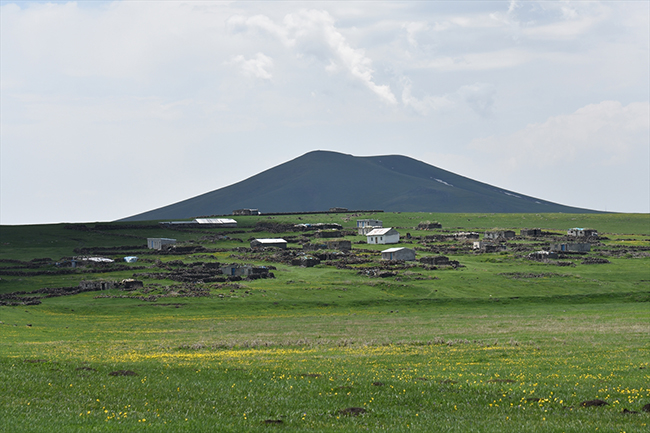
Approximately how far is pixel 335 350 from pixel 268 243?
12131cm

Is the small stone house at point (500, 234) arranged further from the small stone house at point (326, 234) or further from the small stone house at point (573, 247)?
the small stone house at point (326, 234)

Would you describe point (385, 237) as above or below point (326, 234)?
below

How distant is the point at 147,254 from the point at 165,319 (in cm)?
8280

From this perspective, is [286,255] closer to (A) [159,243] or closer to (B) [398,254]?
(B) [398,254]

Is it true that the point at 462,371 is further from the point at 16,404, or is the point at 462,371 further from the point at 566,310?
the point at 566,310

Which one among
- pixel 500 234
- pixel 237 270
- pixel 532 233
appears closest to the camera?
pixel 237 270

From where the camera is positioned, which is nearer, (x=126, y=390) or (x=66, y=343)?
(x=126, y=390)

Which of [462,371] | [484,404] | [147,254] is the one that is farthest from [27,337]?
[147,254]

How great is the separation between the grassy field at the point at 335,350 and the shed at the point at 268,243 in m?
41.8

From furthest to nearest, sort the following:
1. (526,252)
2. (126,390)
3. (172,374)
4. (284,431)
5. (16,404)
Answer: (526,252), (172,374), (126,390), (16,404), (284,431)

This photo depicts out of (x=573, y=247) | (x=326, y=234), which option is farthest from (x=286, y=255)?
(x=573, y=247)

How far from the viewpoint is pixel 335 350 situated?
38.7 meters

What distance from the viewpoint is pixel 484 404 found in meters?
20.7

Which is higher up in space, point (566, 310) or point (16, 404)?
point (16, 404)
